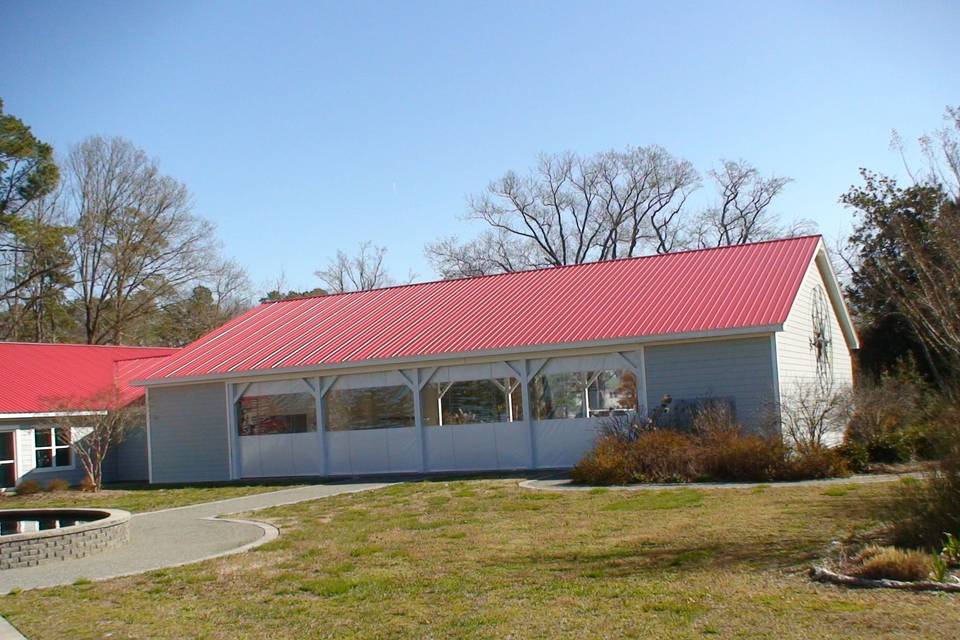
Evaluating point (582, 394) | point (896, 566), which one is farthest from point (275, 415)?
point (896, 566)

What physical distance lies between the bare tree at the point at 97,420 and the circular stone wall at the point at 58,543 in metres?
13.4

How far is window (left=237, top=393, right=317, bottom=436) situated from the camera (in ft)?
86.9

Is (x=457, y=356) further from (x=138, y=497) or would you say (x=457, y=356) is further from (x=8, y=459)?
(x=8, y=459)

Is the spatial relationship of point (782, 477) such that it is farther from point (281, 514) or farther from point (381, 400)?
point (381, 400)

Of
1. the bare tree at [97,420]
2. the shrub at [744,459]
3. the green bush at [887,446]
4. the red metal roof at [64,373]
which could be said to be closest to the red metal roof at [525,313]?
the bare tree at [97,420]

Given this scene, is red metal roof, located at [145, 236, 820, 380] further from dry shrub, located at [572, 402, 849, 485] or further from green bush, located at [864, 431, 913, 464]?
green bush, located at [864, 431, 913, 464]

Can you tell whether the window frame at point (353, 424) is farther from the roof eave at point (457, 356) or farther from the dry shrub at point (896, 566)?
the dry shrub at point (896, 566)

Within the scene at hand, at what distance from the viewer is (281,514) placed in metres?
17.0

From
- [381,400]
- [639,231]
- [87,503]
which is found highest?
[639,231]

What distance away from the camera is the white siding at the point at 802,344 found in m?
21.8

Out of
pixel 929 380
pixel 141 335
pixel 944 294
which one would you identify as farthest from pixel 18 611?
pixel 141 335

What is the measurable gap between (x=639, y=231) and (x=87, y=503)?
3734 cm

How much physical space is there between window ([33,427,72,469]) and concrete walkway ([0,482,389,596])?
11.4 metres

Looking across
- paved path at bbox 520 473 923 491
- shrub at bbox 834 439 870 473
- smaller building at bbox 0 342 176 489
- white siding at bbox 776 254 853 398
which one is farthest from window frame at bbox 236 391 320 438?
shrub at bbox 834 439 870 473
